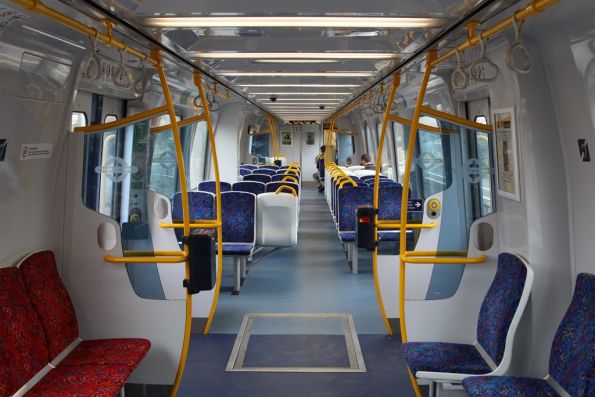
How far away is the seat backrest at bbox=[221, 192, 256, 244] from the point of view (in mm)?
7805

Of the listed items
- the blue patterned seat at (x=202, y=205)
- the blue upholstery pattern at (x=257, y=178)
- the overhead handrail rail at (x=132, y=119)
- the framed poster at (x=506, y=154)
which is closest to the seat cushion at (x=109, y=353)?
the overhead handrail rail at (x=132, y=119)

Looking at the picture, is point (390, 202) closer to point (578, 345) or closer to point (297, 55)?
point (297, 55)

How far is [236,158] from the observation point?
13.3 meters

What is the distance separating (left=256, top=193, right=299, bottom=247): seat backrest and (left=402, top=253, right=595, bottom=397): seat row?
4.30 m

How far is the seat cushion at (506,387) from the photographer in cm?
312

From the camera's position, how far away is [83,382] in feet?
11.0

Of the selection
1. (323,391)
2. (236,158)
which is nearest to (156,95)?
(323,391)

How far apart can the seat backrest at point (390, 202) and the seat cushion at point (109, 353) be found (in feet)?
15.2

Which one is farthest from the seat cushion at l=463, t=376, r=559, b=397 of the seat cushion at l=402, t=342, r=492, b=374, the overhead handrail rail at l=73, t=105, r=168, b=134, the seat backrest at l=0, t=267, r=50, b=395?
the overhead handrail rail at l=73, t=105, r=168, b=134

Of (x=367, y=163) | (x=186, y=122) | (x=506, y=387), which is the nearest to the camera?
(x=506, y=387)

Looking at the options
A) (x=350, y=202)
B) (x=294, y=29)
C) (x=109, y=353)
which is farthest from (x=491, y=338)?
(x=350, y=202)

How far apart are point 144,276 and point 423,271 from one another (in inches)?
94.2

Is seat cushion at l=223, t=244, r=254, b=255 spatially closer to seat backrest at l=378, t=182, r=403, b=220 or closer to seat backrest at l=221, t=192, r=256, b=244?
seat backrest at l=221, t=192, r=256, b=244

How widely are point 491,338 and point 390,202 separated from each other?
444cm
